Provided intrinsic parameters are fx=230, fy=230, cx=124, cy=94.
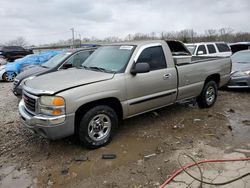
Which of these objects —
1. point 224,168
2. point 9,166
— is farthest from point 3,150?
point 224,168

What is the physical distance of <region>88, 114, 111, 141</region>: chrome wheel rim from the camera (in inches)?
156

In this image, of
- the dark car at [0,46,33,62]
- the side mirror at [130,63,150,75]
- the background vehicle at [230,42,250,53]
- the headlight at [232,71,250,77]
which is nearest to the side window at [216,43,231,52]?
the background vehicle at [230,42,250,53]

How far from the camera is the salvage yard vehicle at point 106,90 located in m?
3.56

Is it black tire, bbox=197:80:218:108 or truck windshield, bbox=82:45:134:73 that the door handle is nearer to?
truck windshield, bbox=82:45:134:73

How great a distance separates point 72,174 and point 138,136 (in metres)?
1.65

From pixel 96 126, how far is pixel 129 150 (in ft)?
2.36

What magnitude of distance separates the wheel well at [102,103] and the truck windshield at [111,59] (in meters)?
0.57

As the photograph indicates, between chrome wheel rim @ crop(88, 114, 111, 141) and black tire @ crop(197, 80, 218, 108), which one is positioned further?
black tire @ crop(197, 80, 218, 108)

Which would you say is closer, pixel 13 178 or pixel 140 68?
pixel 13 178

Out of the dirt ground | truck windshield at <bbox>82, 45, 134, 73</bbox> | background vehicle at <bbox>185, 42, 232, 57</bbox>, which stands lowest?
the dirt ground

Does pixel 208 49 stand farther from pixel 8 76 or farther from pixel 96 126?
pixel 8 76

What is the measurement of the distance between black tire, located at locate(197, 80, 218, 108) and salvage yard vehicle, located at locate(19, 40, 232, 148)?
46 centimetres

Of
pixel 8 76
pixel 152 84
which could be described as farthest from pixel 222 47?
pixel 8 76

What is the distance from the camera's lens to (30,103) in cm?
383
